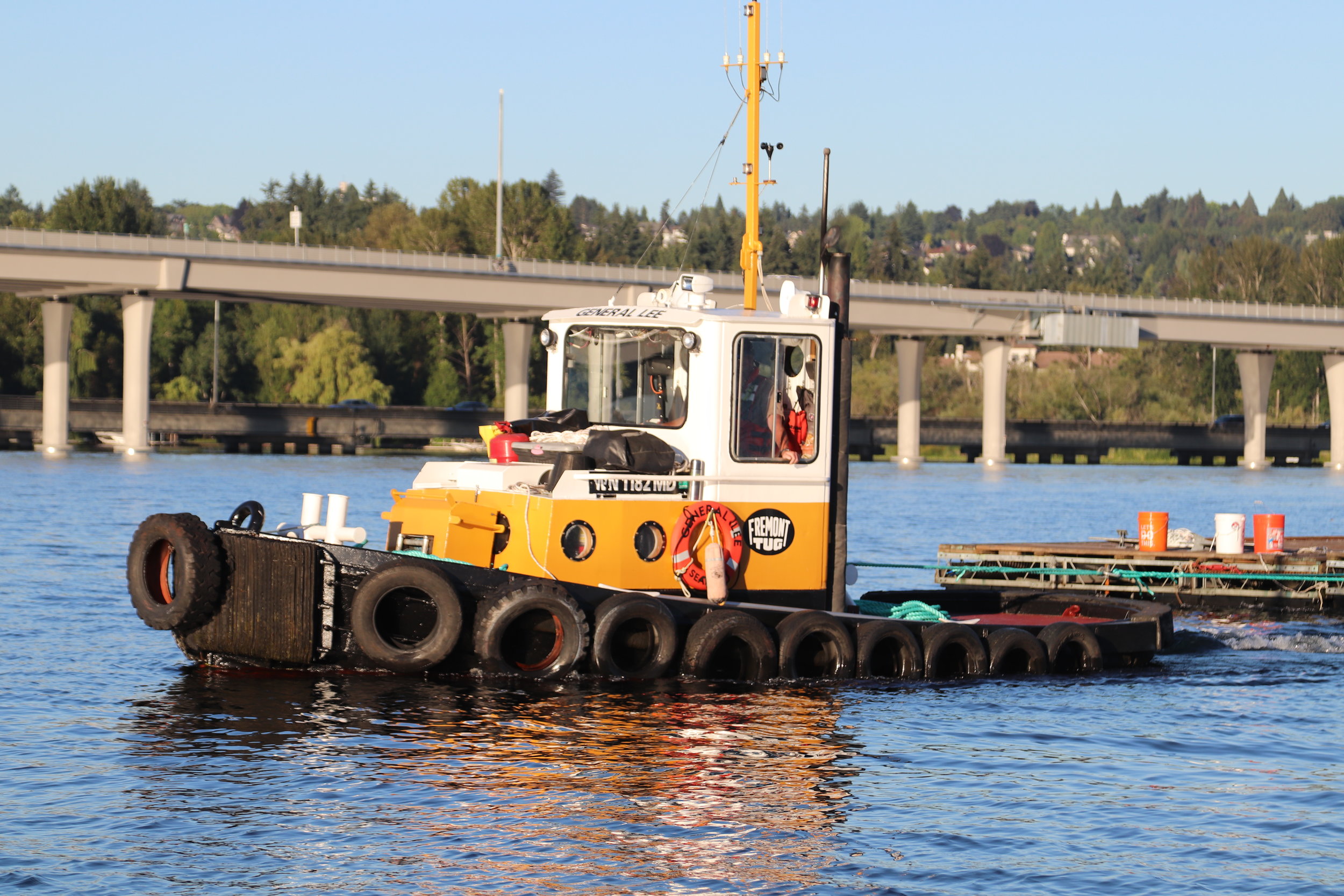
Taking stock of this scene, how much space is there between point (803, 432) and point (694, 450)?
1.09 metres

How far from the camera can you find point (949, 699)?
49.2 feet

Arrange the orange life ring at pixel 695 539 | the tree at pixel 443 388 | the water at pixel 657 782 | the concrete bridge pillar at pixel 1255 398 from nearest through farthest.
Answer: the water at pixel 657 782 < the orange life ring at pixel 695 539 < the concrete bridge pillar at pixel 1255 398 < the tree at pixel 443 388

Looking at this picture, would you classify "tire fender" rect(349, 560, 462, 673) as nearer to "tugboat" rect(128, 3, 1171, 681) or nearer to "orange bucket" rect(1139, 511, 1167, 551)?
"tugboat" rect(128, 3, 1171, 681)

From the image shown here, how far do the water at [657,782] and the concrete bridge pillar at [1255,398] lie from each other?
76594 millimetres

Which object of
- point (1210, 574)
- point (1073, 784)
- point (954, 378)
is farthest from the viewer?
point (954, 378)

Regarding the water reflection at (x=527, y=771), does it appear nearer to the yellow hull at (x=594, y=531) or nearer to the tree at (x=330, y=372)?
the yellow hull at (x=594, y=531)

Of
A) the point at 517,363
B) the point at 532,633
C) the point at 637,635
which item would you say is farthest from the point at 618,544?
the point at 517,363

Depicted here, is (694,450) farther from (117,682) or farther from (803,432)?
(117,682)

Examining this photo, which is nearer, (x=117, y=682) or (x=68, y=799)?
(x=68, y=799)

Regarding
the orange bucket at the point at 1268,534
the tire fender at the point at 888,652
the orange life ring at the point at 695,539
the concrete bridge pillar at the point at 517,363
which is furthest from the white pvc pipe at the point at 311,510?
the concrete bridge pillar at the point at 517,363

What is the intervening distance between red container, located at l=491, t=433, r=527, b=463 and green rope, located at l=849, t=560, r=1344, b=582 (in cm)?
840

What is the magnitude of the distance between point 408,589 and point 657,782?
335 centimetres

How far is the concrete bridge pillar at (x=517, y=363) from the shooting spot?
76.2 metres

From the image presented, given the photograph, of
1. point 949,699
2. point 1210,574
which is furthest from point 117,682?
point 1210,574
